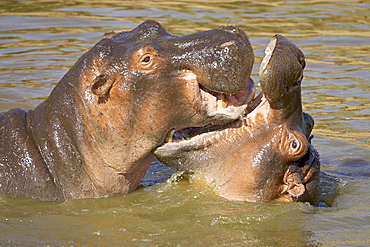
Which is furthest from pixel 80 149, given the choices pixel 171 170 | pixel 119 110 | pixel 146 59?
pixel 171 170

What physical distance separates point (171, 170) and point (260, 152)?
1.66 m

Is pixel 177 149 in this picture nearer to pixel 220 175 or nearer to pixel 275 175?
pixel 220 175

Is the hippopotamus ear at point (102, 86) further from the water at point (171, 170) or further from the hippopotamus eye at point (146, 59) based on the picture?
the water at point (171, 170)

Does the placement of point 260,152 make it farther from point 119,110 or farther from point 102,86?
point 102,86

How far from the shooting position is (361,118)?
30.3 ft

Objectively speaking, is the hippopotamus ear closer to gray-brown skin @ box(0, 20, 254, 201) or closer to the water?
gray-brown skin @ box(0, 20, 254, 201)

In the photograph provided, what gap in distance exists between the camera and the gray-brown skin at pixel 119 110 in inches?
215

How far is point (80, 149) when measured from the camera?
592cm

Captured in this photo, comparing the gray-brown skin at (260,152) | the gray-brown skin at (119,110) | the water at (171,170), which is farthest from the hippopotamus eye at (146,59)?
the water at (171,170)

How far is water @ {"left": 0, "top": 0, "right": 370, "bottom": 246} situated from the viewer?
5648 mm

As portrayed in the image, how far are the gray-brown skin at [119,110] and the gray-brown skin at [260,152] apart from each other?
0.29m

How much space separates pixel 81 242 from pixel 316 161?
2.31 m

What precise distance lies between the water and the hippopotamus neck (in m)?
0.19

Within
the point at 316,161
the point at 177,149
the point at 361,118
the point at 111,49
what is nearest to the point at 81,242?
the point at 177,149
